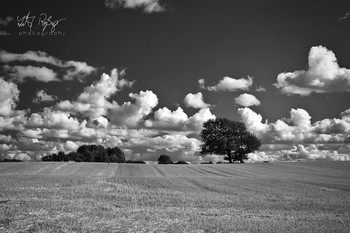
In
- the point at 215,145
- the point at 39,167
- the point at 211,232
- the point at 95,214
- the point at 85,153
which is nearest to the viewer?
the point at 211,232

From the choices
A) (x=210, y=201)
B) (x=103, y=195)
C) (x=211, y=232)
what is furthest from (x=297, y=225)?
(x=103, y=195)

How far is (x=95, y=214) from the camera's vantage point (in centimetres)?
1838

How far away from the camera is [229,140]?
9431 cm

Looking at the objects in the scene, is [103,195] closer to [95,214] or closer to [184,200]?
[184,200]

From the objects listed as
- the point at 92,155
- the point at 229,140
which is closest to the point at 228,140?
the point at 229,140

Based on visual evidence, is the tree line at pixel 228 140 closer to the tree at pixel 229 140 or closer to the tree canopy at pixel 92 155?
the tree at pixel 229 140

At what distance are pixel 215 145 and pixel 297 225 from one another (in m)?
77.9

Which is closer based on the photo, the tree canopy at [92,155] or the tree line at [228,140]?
the tree line at [228,140]

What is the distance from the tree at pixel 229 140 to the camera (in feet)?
308

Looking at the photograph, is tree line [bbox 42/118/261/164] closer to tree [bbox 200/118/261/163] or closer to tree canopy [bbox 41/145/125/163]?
tree [bbox 200/118/261/163]

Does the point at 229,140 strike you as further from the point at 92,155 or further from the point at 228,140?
the point at 92,155

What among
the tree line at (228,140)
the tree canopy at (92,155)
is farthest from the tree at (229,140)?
the tree canopy at (92,155)

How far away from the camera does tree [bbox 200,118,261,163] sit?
93969 mm

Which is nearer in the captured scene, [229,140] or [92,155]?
[229,140]
